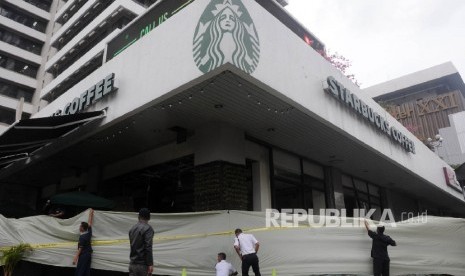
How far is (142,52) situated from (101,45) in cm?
3257

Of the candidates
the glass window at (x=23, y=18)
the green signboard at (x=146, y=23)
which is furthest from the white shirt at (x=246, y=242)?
the glass window at (x=23, y=18)

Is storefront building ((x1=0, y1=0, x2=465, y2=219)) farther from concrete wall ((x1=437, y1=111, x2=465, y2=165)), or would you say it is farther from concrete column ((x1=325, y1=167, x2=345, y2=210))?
concrete wall ((x1=437, y1=111, x2=465, y2=165))

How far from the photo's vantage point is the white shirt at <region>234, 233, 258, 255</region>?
6871 mm

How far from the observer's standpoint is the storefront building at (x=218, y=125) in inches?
298

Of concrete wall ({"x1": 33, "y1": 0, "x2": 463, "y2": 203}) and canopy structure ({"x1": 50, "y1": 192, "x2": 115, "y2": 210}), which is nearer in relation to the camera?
concrete wall ({"x1": 33, "y1": 0, "x2": 463, "y2": 203})

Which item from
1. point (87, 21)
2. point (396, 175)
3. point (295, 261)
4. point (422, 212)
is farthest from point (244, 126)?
point (87, 21)

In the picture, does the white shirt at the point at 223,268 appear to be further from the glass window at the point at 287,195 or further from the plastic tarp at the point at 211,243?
the glass window at the point at 287,195

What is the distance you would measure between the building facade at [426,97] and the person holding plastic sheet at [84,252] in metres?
38.5

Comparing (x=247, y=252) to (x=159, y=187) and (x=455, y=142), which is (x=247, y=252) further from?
(x=455, y=142)

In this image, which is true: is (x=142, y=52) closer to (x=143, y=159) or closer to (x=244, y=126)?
(x=244, y=126)

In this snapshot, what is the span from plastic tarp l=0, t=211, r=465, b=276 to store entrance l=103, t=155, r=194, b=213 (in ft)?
11.0

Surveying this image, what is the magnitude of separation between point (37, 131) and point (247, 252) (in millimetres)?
6426

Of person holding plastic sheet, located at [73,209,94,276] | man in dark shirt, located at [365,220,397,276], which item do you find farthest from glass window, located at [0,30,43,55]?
man in dark shirt, located at [365,220,397,276]

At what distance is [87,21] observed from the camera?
4528 cm
